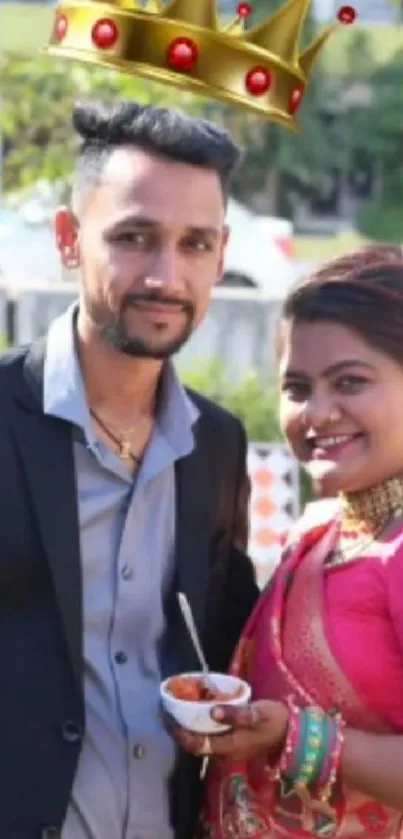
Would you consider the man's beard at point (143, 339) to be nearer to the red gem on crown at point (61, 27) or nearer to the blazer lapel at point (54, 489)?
the blazer lapel at point (54, 489)

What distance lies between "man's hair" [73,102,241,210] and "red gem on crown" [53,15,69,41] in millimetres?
116

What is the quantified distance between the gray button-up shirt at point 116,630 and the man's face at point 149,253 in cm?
12

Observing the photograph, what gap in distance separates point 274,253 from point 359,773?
13.3 metres

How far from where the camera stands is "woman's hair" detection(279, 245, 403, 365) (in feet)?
9.18

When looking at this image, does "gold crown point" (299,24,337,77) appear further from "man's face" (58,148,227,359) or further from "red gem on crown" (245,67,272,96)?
"man's face" (58,148,227,359)

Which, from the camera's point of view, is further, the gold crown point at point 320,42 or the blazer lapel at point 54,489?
the gold crown point at point 320,42

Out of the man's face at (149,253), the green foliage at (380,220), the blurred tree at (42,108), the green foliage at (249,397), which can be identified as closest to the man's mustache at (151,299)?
the man's face at (149,253)

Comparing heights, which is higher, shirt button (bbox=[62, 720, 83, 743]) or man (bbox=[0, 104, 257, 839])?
man (bbox=[0, 104, 257, 839])

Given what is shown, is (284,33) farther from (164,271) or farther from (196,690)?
(196,690)

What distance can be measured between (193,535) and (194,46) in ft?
2.56

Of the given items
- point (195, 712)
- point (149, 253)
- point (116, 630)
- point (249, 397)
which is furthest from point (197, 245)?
point (249, 397)

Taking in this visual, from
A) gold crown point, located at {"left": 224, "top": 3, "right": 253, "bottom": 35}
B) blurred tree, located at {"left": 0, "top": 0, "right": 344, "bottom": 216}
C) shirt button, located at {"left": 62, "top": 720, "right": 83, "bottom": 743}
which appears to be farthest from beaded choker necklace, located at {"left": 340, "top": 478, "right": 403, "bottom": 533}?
blurred tree, located at {"left": 0, "top": 0, "right": 344, "bottom": 216}

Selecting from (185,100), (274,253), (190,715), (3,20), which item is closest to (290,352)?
(190,715)

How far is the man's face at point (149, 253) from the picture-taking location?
2.82 metres
